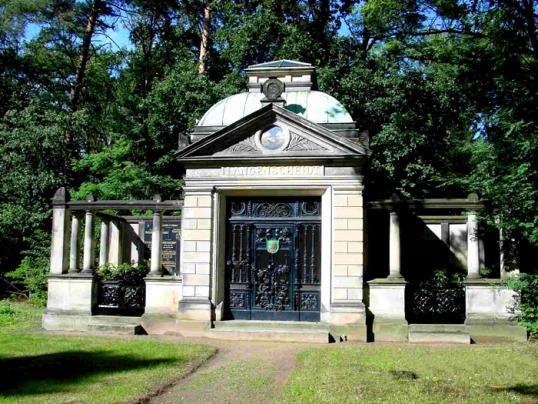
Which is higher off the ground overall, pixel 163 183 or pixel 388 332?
pixel 163 183

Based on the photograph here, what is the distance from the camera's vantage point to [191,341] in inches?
443

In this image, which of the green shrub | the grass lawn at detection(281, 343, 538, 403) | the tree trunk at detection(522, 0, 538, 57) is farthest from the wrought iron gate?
the tree trunk at detection(522, 0, 538, 57)

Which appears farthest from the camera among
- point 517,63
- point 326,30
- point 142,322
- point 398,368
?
point 326,30

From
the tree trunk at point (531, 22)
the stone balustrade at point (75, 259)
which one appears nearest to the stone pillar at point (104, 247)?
the stone balustrade at point (75, 259)

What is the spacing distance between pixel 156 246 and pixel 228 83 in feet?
29.9

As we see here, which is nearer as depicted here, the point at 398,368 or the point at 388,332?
the point at 398,368

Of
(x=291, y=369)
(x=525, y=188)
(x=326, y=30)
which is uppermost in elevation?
(x=326, y=30)

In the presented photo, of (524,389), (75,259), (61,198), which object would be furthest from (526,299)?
(61,198)

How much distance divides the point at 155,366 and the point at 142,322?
12.7 ft

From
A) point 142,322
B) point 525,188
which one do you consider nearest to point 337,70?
point 525,188

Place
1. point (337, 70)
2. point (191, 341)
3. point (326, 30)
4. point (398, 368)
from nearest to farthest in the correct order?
1. point (398, 368)
2. point (191, 341)
3. point (337, 70)
4. point (326, 30)

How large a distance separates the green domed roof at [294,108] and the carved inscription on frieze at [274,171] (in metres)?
1.52

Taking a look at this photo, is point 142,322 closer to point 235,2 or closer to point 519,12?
point 519,12

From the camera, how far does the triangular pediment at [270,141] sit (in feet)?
38.9
